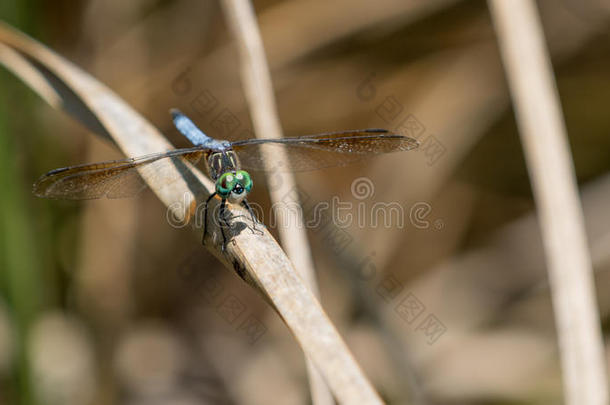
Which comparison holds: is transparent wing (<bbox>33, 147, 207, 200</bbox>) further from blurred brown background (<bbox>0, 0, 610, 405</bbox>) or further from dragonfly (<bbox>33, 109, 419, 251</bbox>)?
blurred brown background (<bbox>0, 0, 610, 405</bbox>)

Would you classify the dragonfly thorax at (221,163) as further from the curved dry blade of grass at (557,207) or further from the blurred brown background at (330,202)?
the curved dry blade of grass at (557,207)

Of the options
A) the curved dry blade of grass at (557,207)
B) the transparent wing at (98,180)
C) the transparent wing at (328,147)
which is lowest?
the curved dry blade of grass at (557,207)

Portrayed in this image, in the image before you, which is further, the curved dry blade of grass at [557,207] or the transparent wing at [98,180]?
the transparent wing at [98,180]

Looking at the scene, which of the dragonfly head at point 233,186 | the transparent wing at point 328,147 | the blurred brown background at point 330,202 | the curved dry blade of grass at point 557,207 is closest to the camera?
the curved dry blade of grass at point 557,207

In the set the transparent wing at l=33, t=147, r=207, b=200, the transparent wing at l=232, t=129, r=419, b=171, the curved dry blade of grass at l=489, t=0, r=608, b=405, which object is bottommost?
the curved dry blade of grass at l=489, t=0, r=608, b=405

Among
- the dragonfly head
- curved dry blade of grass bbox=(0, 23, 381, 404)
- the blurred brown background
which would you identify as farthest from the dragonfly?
the blurred brown background

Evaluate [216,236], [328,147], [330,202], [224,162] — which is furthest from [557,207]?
[330,202]

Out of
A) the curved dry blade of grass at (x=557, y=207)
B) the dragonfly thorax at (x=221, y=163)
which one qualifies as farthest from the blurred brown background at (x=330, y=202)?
the curved dry blade of grass at (x=557, y=207)

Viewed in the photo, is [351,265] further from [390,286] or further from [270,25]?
[270,25]
